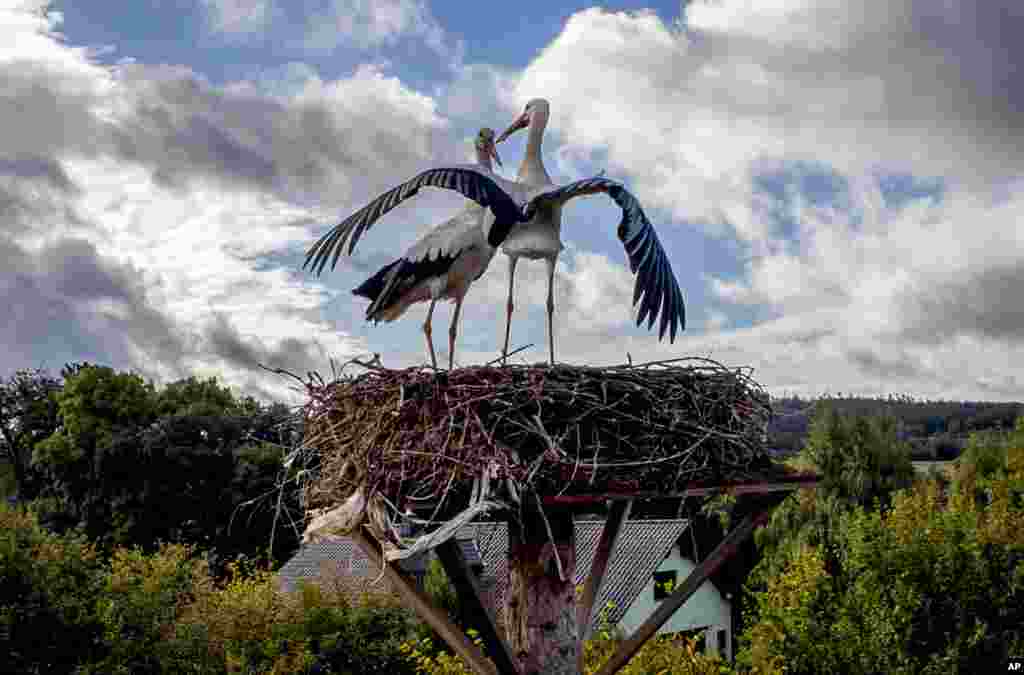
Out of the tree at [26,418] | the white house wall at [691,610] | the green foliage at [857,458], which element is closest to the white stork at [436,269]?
the white house wall at [691,610]

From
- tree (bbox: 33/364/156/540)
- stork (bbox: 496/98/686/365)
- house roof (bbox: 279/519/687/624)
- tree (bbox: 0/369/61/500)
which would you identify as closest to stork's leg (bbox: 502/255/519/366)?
stork (bbox: 496/98/686/365)

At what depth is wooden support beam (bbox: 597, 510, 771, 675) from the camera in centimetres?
697

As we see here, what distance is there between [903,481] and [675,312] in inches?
1045

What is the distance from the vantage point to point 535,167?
267 inches

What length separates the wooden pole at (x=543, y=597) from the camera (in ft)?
21.6

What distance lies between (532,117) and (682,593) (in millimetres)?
3246

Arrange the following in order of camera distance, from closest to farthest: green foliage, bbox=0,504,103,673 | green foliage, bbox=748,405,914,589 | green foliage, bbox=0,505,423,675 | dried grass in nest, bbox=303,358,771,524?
1. dried grass in nest, bbox=303,358,771,524
2. green foliage, bbox=0,504,103,673
3. green foliage, bbox=0,505,423,675
4. green foliage, bbox=748,405,914,589

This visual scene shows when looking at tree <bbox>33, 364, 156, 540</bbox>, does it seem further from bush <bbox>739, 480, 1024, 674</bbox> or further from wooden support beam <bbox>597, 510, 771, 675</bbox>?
wooden support beam <bbox>597, 510, 771, 675</bbox>

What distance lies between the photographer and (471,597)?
6.12 meters

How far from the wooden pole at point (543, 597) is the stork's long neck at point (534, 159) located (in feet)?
6.73

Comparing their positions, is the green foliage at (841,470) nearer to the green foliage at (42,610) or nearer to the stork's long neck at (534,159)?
the green foliage at (42,610)

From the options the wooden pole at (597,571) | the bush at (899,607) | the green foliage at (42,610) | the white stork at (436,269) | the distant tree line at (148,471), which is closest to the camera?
the white stork at (436,269)

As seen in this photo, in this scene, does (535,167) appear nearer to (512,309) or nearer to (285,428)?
(512,309)

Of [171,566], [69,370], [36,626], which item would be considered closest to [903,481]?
[171,566]
